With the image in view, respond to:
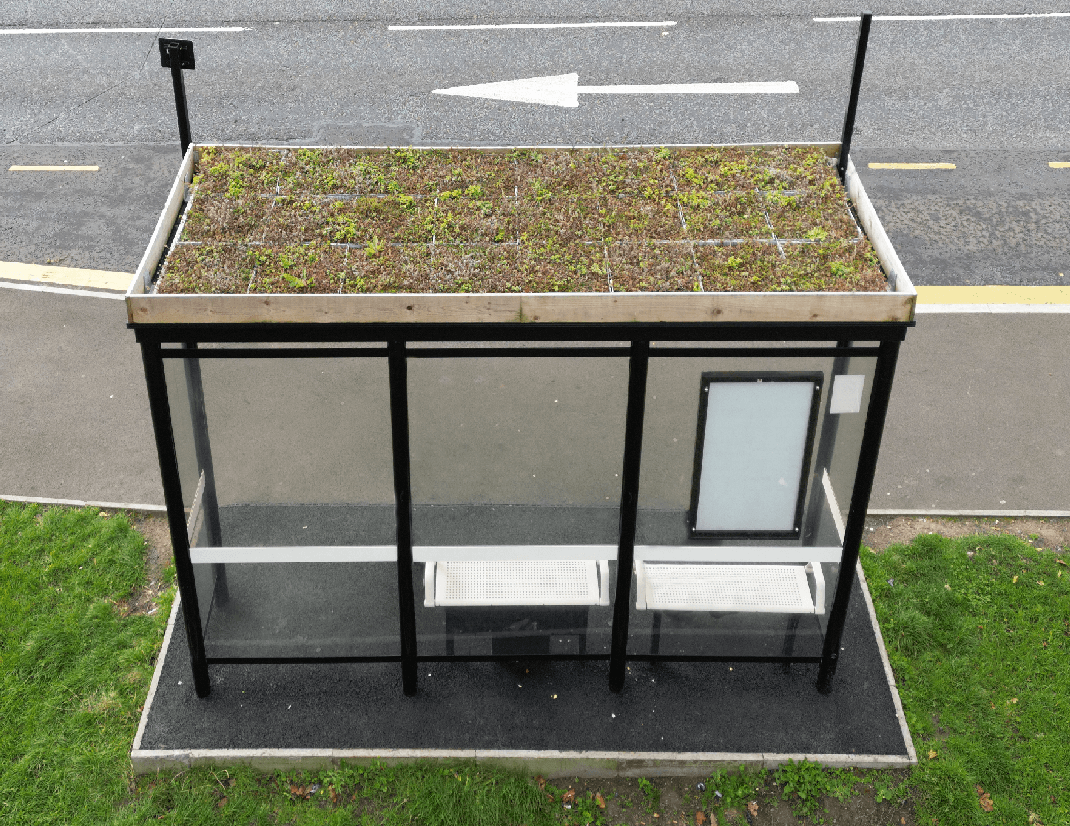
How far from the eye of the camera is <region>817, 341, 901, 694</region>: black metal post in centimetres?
519

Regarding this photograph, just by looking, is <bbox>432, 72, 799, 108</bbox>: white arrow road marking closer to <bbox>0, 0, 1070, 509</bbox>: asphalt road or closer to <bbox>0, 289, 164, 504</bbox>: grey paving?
<bbox>0, 0, 1070, 509</bbox>: asphalt road

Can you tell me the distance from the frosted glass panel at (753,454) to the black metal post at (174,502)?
2.70 meters

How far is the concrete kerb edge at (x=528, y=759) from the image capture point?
19.6 ft

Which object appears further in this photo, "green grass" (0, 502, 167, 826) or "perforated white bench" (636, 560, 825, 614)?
"perforated white bench" (636, 560, 825, 614)

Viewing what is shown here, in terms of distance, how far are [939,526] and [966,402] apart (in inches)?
64.0

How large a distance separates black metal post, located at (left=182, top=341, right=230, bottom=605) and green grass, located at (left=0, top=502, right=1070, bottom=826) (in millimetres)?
734

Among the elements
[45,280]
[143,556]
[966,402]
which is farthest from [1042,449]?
[45,280]

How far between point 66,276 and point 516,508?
621 centimetres

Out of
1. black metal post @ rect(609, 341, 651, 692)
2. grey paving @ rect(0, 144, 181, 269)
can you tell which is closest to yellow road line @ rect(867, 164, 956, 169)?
black metal post @ rect(609, 341, 651, 692)

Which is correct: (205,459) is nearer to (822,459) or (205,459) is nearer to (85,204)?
(822,459)

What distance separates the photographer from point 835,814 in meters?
5.82

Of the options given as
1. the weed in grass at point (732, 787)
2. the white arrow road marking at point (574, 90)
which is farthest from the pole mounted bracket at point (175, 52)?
the white arrow road marking at point (574, 90)

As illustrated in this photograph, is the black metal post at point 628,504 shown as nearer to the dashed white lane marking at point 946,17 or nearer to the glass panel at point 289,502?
the glass panel at point 289,502

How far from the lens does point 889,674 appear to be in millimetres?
6512
